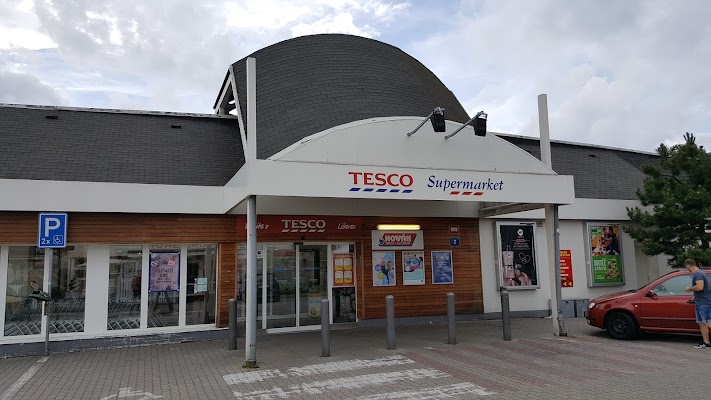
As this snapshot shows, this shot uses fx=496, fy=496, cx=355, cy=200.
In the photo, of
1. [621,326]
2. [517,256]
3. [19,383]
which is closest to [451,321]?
[621,326]

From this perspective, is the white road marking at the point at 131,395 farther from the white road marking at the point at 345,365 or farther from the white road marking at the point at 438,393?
the white road marking at the point at 438,393

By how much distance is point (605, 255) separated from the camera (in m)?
15.4

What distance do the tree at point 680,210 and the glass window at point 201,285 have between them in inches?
473

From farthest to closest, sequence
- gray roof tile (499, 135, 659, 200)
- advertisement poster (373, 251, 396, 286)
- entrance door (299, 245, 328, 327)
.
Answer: gray roof tile (499, 135, 659, 200) < advertisement poster (373, 251, 396, 286) < entrance door (299, 245, 328, 327)

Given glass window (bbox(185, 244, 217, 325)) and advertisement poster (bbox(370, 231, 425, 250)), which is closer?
glass window (bbox(185, 244, 217, 325))

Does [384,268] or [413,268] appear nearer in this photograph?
[384,268]

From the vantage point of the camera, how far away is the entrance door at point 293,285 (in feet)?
39.5

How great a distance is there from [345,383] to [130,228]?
639 centimetres

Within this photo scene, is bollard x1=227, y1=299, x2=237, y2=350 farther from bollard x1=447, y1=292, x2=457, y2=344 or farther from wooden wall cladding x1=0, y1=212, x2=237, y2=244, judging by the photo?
bollard x1=447, y1=292, x2=457, y2=344

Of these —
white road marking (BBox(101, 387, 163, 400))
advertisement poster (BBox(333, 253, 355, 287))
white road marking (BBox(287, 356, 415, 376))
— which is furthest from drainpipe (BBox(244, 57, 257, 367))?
advertisement poster (BBox(333, 253, 355, 287))

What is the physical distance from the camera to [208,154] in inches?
506

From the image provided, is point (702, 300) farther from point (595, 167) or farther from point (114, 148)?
point (114, 148)

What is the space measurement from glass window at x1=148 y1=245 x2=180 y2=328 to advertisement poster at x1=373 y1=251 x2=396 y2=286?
4.85 metres

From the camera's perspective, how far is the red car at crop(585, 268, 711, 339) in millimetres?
9867
